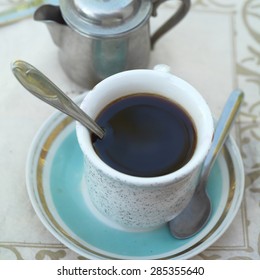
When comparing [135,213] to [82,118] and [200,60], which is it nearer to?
[82,118]

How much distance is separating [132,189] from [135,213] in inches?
2.5

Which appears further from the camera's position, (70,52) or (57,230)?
(70,52)

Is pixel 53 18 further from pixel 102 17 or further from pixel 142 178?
pixel 142 178

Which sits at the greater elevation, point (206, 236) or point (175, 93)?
point (175, 93)

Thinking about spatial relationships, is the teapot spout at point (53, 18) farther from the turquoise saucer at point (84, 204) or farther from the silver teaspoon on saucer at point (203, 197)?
the silver teaspoon on saucer at point (203, 197)

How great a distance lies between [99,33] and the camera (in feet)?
2.38

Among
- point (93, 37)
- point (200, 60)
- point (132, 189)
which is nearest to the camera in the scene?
point (132, 189)

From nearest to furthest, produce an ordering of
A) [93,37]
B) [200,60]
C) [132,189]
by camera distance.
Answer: [132,189] < [93,37] < [200,60]

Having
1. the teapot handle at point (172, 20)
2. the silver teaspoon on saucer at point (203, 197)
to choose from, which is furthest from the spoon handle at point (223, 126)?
the teapot handle at point (172, 20)

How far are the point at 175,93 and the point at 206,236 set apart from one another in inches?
7.4

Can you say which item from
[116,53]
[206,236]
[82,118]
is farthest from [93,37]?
[206,236]

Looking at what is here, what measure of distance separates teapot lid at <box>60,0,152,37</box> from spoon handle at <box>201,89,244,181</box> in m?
0.18

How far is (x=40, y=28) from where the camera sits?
909mm

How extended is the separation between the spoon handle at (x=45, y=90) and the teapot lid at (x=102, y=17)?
0.16 meters
